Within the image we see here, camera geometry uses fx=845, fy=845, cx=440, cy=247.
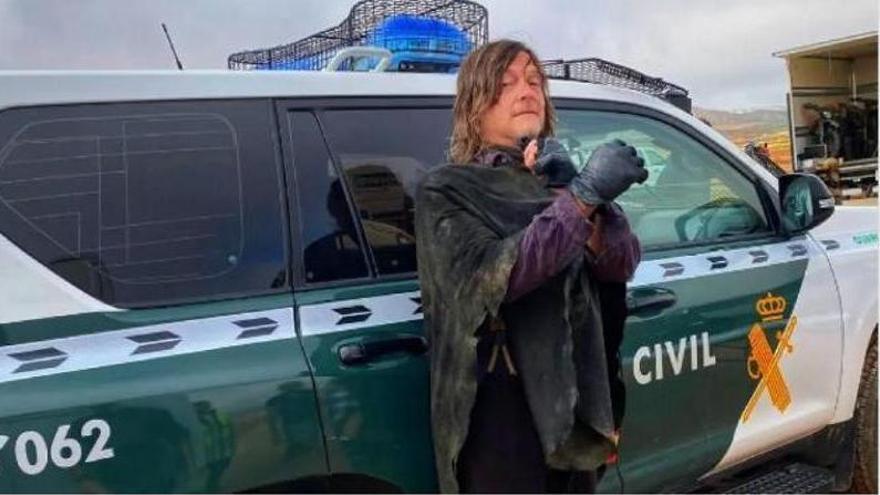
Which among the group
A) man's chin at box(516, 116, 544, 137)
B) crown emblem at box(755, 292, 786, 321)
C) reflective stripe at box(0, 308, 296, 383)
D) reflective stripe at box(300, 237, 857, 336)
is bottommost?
crown emblem at box(755, 292, 786, 321)

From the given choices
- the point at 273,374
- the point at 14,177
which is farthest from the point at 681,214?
the point at 14,177

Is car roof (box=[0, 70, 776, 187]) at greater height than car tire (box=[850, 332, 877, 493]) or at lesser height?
greater

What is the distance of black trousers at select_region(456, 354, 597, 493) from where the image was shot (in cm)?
175

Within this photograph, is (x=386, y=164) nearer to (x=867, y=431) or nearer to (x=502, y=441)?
(x=502, y=441)

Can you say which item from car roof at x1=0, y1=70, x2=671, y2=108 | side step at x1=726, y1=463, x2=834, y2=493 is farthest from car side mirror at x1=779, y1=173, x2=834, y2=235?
car roof at x1=0, y1=70, x2=671, y2=108

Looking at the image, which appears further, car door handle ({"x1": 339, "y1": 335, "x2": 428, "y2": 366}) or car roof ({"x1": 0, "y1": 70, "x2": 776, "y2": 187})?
car door handle ({"x1": 339, "y1": 335, "x2": 428, "y2": 366})

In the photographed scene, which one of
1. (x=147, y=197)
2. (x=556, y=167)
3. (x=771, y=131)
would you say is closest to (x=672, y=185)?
A: (x=556, y=167)

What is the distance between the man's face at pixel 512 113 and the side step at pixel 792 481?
173cm

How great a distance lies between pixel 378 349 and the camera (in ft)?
6.44

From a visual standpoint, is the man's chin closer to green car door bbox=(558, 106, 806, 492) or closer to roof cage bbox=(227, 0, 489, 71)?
green car door bbox=(558, 106, 806, 492)

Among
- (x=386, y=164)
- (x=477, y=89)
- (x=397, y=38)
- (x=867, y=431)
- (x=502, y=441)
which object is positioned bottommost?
(x=867, y=431)

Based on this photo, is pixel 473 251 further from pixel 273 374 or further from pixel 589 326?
pixel 273 374

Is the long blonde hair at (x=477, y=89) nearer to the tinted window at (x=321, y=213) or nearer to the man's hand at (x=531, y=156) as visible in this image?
the man's hand at (x=531, y=156)

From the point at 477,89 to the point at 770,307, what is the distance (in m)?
1.47
